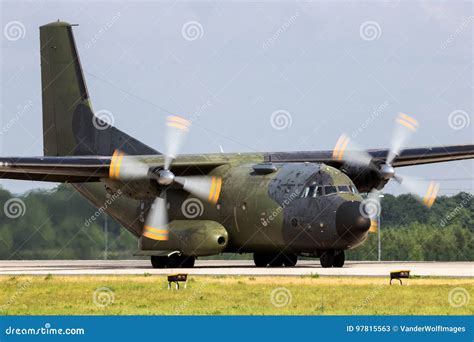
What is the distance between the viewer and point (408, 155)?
41219 mm

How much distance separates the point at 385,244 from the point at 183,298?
30.3 m

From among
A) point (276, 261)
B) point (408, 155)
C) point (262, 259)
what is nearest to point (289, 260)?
point (276, 261)

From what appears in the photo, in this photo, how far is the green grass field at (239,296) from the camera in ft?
76.1

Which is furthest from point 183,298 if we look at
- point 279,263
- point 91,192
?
point 91,192

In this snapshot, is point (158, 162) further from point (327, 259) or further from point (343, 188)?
point (343, 188)

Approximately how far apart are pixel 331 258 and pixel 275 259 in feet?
9.89

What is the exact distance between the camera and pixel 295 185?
3556cm

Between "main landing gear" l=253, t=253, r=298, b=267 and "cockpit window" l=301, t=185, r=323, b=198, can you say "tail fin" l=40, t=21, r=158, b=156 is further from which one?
"cockpit window" l=301, t=185, r=323, b=198

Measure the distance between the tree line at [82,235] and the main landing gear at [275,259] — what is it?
9.39 metres

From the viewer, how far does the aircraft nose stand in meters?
33.6

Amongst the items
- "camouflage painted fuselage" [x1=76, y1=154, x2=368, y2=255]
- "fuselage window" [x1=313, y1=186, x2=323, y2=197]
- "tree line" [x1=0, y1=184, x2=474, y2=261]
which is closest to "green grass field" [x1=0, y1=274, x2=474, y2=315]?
"camouflage painted fuselage" [x1=76, y1=154, x2=368, y2=255]

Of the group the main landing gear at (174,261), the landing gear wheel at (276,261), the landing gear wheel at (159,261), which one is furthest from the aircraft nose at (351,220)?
the landing gear wheel at (159,261)
